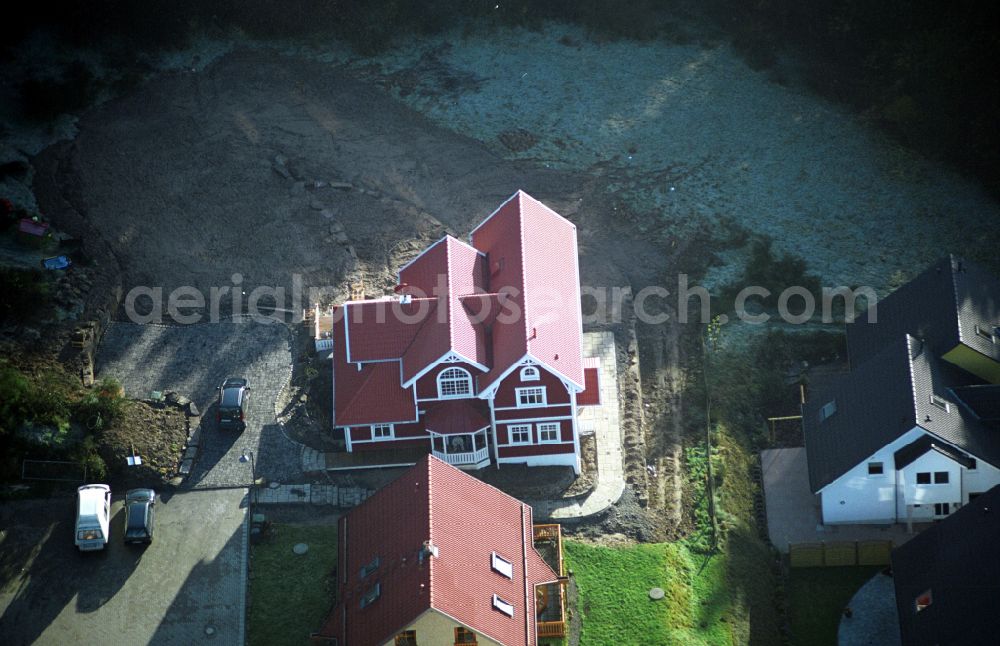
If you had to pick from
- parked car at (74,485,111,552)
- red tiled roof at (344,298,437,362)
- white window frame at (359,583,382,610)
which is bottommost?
white window frame at (359,583,382,610)

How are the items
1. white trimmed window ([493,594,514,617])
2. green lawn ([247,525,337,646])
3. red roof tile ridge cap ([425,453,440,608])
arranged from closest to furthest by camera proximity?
red roof tile ridge cap ([425,453,440,608]) < white trimmed window ([493,594,514,617]) < green lawn ([247,525,337,646])

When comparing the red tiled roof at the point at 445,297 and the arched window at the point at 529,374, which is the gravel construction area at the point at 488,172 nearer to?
the red tiled roof at the point at 445,297

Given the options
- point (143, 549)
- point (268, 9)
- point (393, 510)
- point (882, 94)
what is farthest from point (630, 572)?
point (268, 9)

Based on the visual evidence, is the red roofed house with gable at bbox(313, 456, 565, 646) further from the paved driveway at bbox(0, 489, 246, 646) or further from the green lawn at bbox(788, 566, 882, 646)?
the green lawn at bbox(788, 566, 882, 646)

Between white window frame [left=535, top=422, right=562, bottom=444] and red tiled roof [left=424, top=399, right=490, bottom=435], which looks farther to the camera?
white window frame [left=535, top=422, right=562, bottom=444]

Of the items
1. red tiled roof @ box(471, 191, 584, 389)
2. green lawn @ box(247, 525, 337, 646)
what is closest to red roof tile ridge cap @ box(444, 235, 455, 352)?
red tiled roof @ box(471, 191, 584, 389)

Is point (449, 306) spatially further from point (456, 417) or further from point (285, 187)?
point (285, 187)
